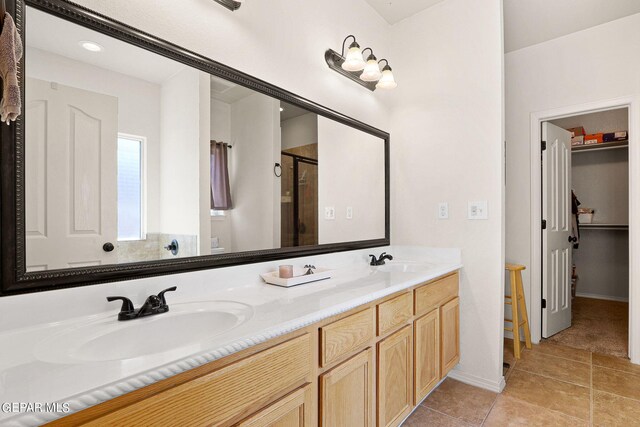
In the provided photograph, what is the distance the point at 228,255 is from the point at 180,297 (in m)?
0.28

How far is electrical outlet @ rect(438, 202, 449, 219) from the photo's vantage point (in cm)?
239

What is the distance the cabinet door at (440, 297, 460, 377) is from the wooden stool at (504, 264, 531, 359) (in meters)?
0.73

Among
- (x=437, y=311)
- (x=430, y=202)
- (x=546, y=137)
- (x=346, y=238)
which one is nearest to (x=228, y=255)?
(x=346, y=238)

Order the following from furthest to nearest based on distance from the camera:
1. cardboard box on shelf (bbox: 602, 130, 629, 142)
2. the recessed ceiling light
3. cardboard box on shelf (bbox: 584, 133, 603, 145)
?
cardboard box on shelf (bbox: 584, 133, 603, 145) → cardboard box on shelf (bbox: 602, 130, 629, 142) → the recessed ceiling light

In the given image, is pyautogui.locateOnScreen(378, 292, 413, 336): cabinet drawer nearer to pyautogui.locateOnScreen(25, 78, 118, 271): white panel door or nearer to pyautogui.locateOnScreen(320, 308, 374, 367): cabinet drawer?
pyautogui.locateOnScreen(320, 308, 374, 367): cabinet drawer

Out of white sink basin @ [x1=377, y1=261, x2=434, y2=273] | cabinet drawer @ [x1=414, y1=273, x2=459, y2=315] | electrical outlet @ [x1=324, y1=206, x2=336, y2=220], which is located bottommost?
cabinet drawer @ [x1=414, y1=273, x2=459, y2=315]

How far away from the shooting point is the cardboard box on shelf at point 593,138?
3837 mm

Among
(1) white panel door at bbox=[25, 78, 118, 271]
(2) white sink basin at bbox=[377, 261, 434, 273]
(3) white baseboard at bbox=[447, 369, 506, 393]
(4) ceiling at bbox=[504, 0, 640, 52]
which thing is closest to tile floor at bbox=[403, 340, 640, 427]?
(3) white baseboard at bbox=[447, 369, 506, 393]

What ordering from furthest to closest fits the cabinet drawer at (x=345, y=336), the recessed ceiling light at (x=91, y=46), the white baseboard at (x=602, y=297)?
the white baseboard at (x=602, y=297) → the cabinet drawer at (x=345, y=336) → the recessed ceiling light at (x=91, y=46)

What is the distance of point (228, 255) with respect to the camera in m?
1.45

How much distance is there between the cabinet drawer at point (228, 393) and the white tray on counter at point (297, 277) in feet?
1.35

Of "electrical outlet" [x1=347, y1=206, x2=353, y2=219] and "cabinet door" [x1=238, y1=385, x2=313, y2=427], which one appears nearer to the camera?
"cabinet door" [x1=238, y1=385, x2=313, y2=427]

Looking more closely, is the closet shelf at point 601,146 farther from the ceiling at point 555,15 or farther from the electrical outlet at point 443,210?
the electrical outlet at point 443,210

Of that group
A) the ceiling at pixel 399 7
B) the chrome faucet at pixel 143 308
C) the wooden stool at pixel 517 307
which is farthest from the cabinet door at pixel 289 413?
the ceiling at pixel 399 7
